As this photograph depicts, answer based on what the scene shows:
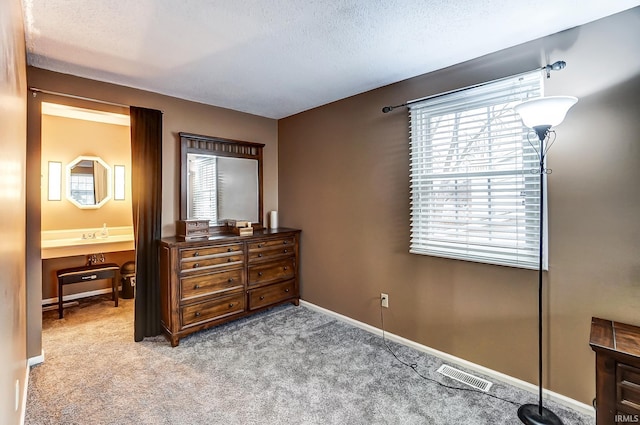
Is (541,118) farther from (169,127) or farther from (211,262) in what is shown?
(169,127)

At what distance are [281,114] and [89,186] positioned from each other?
2796 mm

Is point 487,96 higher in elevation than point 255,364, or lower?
higher

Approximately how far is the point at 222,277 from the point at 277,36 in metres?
2.24

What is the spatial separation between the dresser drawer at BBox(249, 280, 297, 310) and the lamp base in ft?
8.08

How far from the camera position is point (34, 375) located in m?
2.36

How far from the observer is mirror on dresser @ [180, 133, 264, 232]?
11.0 feet

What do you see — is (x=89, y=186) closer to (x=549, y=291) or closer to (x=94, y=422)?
(x=94, y=422)

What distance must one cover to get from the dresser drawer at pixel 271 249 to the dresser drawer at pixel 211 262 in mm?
152

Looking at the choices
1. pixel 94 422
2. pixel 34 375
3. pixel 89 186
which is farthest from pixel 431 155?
pixel 89 186

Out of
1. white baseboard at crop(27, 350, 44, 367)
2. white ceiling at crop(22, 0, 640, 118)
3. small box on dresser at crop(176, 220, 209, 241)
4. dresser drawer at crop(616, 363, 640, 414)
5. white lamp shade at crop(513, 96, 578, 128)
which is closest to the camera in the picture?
dresser drawer at crop(616, 363, 640, 414)

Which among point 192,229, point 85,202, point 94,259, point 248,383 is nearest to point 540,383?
point 248,383

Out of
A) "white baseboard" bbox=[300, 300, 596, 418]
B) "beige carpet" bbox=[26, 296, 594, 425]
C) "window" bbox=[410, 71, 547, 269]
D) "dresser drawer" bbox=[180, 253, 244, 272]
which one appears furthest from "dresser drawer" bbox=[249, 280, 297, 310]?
"window" bbox=[410, 71, 547, 269]

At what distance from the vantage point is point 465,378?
2.30m

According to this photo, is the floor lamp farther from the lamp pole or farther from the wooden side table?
the wooden side table
